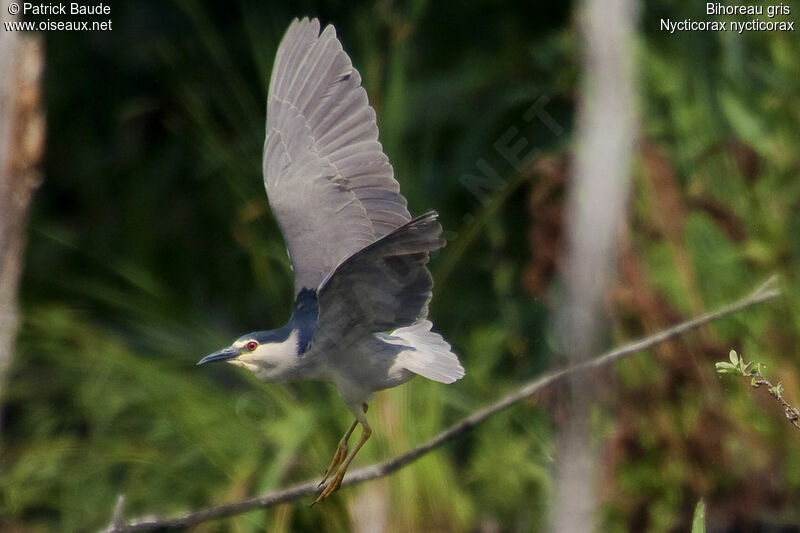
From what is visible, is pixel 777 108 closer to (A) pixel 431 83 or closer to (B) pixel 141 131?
(A) pixel 431 83

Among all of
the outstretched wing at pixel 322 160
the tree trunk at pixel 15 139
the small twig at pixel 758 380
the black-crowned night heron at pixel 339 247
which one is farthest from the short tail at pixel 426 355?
the tree trunk at pixel 15 139

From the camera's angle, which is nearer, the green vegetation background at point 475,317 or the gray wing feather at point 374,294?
the gray wing feather at point 374,294

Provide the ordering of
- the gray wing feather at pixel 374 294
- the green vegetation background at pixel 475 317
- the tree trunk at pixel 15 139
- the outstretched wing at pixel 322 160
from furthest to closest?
the green vegetation background at pixel 475 317, the tree trunk at pixel 15 139, the outstretched wing at pixel 322 160, the gray wing feather at pixel 374 294

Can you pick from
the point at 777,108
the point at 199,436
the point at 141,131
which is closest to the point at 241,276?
the point at 141,131

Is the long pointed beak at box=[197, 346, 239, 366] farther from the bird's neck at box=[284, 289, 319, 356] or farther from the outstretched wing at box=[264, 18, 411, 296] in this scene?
the outstretched wing at box=[264, 18, 411, 296]

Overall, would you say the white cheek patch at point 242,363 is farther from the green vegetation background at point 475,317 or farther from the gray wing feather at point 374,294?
the green vegetation background at point 475,317

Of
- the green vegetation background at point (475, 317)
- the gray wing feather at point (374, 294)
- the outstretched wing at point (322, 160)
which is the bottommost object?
the green vegetation background at point (475, 317)

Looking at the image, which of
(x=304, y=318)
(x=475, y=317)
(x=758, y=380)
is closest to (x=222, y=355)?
(x=304, y=318)

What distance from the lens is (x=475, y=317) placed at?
3793 mm

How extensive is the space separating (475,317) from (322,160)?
82.4 inches

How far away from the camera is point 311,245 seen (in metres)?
1.71

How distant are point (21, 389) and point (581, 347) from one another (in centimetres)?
261

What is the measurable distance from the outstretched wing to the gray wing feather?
198 mm

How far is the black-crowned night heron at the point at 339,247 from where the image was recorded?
1412 mm
